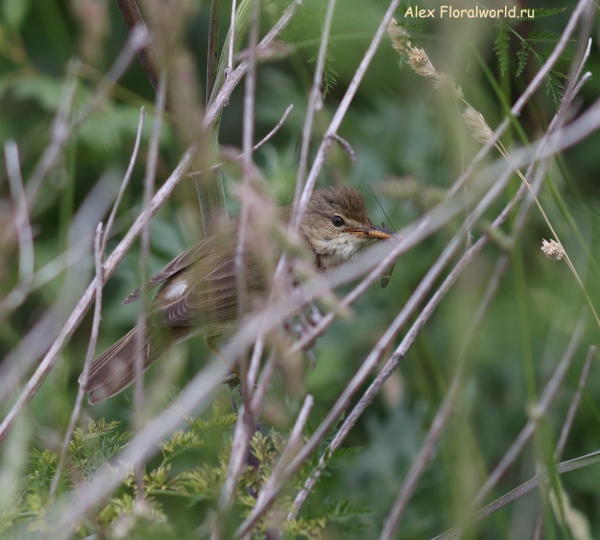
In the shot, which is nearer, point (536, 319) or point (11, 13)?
point (536, 319)

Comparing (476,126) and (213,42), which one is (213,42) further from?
(476,126)

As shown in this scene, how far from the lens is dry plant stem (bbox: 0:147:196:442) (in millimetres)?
1669

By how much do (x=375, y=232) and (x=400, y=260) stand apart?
0.53 feet

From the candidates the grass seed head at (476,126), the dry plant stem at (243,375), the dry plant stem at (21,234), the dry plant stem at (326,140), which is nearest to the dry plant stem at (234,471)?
the dry plant stem at (243,375)

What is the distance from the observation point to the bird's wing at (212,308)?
2.91 m

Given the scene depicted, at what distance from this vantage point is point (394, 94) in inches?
146

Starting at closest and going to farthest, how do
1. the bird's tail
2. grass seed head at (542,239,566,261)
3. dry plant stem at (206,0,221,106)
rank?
grass seed head at (542,239,566,261), dry plant stem at (206,0,221,106), the bird's tail

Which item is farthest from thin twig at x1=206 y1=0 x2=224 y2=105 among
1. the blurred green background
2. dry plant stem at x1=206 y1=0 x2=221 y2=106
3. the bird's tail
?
the bird's tail

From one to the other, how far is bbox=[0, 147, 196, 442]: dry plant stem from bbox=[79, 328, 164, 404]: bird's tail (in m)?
0.94

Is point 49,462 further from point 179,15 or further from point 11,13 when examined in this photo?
point 11,13

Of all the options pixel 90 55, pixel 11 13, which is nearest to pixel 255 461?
pixel 90 55

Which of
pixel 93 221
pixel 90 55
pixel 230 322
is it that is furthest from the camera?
pixel 230 322

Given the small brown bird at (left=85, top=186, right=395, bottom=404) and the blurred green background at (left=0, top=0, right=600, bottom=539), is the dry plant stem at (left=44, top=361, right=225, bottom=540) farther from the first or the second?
the small brown bird at (left=85, top=186, right=395, bottom=404)

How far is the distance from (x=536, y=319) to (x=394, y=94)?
184 centimetres
